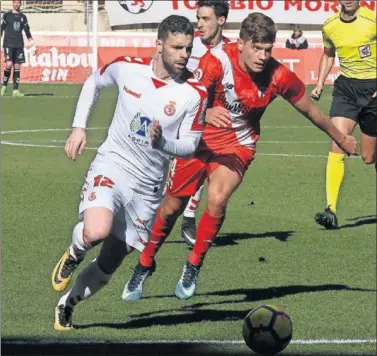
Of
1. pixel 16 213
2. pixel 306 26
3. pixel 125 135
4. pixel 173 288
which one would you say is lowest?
pixel 306 26

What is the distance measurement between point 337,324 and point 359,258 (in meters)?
3.01

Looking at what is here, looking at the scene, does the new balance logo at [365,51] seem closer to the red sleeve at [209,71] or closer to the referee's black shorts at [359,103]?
the referee's black shorts at [359,103]

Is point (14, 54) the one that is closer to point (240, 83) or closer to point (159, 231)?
point (159, 231)

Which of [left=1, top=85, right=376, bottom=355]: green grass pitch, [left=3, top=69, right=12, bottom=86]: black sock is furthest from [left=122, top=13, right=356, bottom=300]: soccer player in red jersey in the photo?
[left=3, top=69, right=12, bottom=86]: black sock

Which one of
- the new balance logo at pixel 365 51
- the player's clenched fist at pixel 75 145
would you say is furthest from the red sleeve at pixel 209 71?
the new balance logo at pixel 365 51

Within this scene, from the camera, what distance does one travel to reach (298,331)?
8.45 meters

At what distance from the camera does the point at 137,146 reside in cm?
810

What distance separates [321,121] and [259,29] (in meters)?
0.94

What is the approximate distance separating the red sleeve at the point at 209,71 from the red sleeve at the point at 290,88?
19.2 inches

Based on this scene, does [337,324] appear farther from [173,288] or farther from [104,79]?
[104,79]

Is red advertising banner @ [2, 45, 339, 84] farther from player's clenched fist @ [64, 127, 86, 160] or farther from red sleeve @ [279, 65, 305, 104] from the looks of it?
player's clenched fist @ [64, 127, 86, 160]

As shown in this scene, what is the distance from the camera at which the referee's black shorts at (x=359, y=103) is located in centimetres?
1412

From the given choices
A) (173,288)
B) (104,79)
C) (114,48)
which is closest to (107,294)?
(173,288)

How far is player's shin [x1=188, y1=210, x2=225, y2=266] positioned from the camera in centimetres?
955
